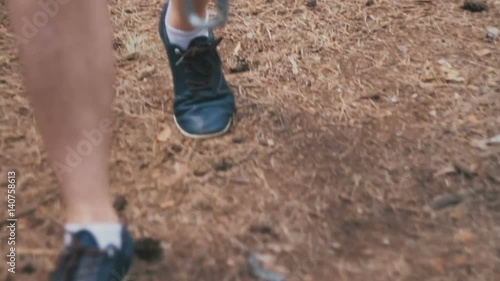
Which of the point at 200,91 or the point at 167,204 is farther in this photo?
the point at 200,91

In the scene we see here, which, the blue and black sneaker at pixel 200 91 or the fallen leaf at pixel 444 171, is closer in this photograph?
the fallen leaf at pixel 444 171

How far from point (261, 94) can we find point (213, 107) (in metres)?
0.19

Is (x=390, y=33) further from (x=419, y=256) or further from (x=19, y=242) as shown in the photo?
(x=19, y=242)

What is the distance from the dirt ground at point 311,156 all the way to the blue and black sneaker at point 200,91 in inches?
1.3

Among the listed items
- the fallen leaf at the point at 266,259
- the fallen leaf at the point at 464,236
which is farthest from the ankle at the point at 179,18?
the fallen leaf at the point at 464,236

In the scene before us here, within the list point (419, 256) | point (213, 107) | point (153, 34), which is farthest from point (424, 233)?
point (153, 34)

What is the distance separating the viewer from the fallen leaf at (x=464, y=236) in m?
1.23

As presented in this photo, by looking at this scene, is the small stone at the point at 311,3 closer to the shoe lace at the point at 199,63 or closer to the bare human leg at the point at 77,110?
the shoe lace at the point at 199,63

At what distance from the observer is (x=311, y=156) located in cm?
147

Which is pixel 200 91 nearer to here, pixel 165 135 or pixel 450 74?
pixel 165 135

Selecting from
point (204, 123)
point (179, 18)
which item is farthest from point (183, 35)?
point (204, 123)

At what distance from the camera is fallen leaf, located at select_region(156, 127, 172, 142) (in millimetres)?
1531

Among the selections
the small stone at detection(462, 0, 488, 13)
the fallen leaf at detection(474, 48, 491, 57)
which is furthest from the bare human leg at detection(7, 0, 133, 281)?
the small stone at detection(462, 0, 488, 13)

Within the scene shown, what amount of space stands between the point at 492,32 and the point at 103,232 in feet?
4.39
